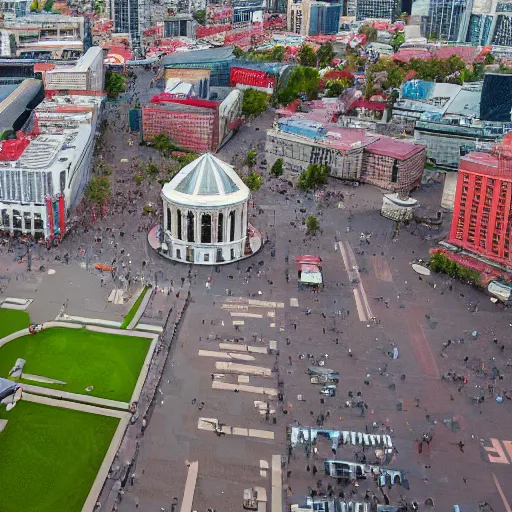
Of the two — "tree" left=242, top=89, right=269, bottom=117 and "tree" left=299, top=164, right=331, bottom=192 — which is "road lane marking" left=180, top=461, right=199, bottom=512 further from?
"tree" left=242, top=89, right=269, bottom=117

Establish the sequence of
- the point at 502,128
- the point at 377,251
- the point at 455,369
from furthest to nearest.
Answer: the point at 502,128 < the point at 377,251 < the point at 455,369

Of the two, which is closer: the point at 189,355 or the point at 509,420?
the point at 509,420

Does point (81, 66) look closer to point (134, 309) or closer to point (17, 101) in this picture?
point (17, 101)

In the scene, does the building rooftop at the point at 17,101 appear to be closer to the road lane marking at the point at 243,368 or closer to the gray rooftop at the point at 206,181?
the gray rooftop at the point at 206,181

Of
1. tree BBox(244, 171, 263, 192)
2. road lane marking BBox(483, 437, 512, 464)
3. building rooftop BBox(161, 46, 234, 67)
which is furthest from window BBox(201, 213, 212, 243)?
building rooftop BBox(161, 46, 234, 67)

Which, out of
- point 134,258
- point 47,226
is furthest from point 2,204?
point 134,258

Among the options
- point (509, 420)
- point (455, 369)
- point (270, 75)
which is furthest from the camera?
point (270, 75)

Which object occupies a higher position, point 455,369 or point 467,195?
point 467,195

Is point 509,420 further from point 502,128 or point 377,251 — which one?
point 502,128

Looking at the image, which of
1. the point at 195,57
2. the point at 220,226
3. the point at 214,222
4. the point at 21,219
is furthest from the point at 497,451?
the point at 195,57
